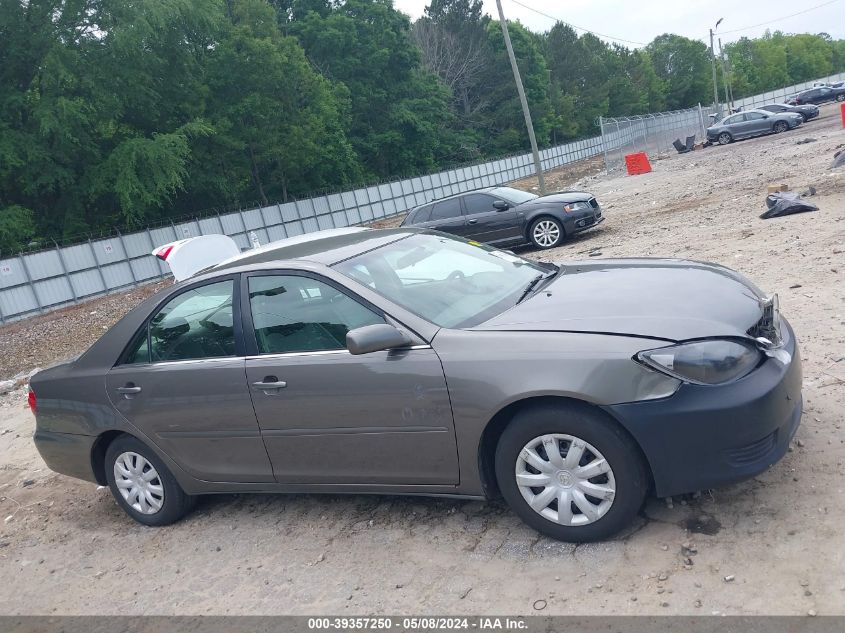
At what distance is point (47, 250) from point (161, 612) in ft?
78.1

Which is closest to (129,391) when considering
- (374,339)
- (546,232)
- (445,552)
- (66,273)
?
(374,339)

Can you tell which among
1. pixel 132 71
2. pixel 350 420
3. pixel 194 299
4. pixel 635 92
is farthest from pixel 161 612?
pixel 635 92

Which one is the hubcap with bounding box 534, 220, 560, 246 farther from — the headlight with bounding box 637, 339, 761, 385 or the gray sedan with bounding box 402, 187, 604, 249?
the headlight with bounding box 637, 339, 761, 385

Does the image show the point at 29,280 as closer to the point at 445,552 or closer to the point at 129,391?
the point at 129,391

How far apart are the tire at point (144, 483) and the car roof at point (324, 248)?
1.28 m

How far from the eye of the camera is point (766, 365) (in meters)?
3.42

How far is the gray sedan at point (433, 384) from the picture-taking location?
3.30 m

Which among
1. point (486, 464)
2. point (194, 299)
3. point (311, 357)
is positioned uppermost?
point (194, 299)

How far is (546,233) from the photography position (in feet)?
47.0

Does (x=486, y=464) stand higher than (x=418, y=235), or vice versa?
(x=418, y=235)

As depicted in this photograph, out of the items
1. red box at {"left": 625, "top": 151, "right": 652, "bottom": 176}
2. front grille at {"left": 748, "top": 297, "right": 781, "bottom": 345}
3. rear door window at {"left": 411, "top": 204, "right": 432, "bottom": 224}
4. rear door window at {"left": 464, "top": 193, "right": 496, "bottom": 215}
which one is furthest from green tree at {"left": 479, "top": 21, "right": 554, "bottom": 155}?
front grille at {"left": 748, "top": 297, "right": 781, "bottom": 345}

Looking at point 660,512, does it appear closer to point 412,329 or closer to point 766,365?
point 766,365

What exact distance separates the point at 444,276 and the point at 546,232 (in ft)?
33.6

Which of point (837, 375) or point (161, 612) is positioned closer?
point (161, 612)
